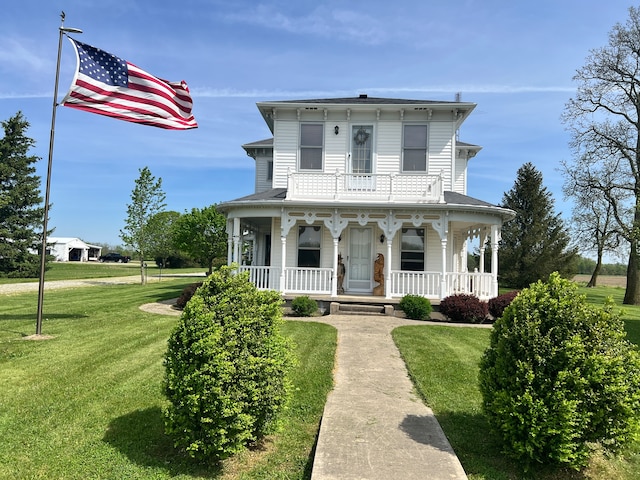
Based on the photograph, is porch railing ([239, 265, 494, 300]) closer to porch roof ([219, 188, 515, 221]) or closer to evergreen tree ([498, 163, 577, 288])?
porch roof ([219, 188, 515, 221])

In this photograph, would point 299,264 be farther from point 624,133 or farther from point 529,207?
point 529,207

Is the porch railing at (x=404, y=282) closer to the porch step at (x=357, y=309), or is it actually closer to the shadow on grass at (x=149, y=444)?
the porch step at (x=357, y=309)

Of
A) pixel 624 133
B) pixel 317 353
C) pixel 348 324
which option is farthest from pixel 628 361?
pixel 624 133

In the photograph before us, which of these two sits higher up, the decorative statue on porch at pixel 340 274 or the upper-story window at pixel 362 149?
the upper-story window at pixel 362 149

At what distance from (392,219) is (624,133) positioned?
71.0 ft

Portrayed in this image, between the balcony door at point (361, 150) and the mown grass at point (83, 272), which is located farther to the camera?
the mown grass at point (83, 272)

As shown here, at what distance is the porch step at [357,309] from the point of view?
13533 mm

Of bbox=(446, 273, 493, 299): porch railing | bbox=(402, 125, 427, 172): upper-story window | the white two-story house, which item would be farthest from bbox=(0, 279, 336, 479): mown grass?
bbox=(402, 125, 427, 172): upper-story window

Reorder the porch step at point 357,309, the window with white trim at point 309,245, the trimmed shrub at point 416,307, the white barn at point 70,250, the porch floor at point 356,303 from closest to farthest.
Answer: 1. the trimmed shrub at point 416,307
2. the porch step at point 357,309
3. the porch floor at point 356,303
4. the window with white trim at point 309,245
5. the white barn at point 70,250

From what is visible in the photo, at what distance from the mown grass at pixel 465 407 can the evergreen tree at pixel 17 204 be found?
3911cm

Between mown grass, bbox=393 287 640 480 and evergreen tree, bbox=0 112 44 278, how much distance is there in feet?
128

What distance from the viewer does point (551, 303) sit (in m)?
4.02

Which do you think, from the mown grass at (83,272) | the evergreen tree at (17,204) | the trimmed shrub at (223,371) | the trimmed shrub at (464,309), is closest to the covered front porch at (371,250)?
the trimmed shrub at (464,309)

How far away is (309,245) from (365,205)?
3.08m
